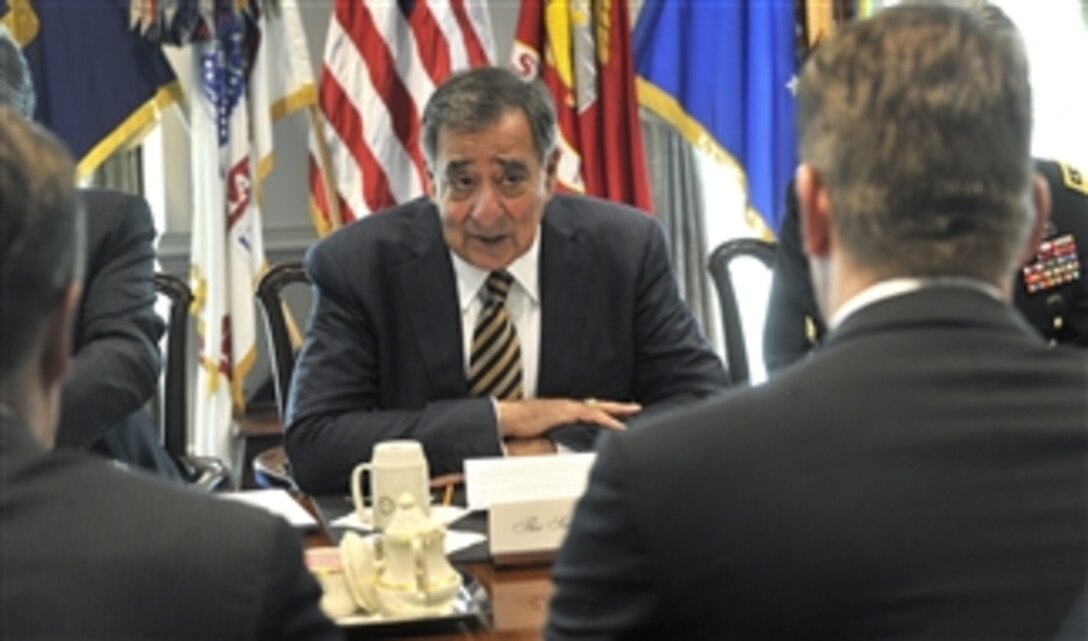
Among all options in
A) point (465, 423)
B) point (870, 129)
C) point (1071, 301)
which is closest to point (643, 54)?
point (1071, 301)

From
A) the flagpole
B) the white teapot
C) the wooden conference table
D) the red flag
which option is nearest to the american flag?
the flagpole

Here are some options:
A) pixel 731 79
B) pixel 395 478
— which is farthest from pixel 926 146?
pixel 731 79

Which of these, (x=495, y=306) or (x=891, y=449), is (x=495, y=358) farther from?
(x=891, y=449)

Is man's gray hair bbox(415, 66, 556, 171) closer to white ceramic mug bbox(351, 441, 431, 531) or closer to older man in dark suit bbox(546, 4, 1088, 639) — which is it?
white ceramic mug bbox(351, 441, 431, 531)

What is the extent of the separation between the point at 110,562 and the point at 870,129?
62 centimetres

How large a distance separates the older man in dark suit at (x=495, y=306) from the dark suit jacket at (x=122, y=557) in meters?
1.54

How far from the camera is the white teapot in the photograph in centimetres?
179

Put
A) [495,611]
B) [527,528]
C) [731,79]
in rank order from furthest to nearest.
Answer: [731,79] → [527,528] → [495,611]

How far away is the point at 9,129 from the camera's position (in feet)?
3.54

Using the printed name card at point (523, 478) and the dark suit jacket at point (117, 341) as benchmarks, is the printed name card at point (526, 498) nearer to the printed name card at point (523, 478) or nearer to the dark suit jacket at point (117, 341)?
the printed name card at point (523, 478)

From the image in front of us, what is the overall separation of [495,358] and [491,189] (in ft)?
1.04

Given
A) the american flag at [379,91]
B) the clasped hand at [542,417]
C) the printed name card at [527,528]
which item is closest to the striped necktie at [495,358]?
the clasped hand at [542,417]

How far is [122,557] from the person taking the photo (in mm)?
1074

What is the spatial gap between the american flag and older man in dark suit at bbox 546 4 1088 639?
3384 mm
